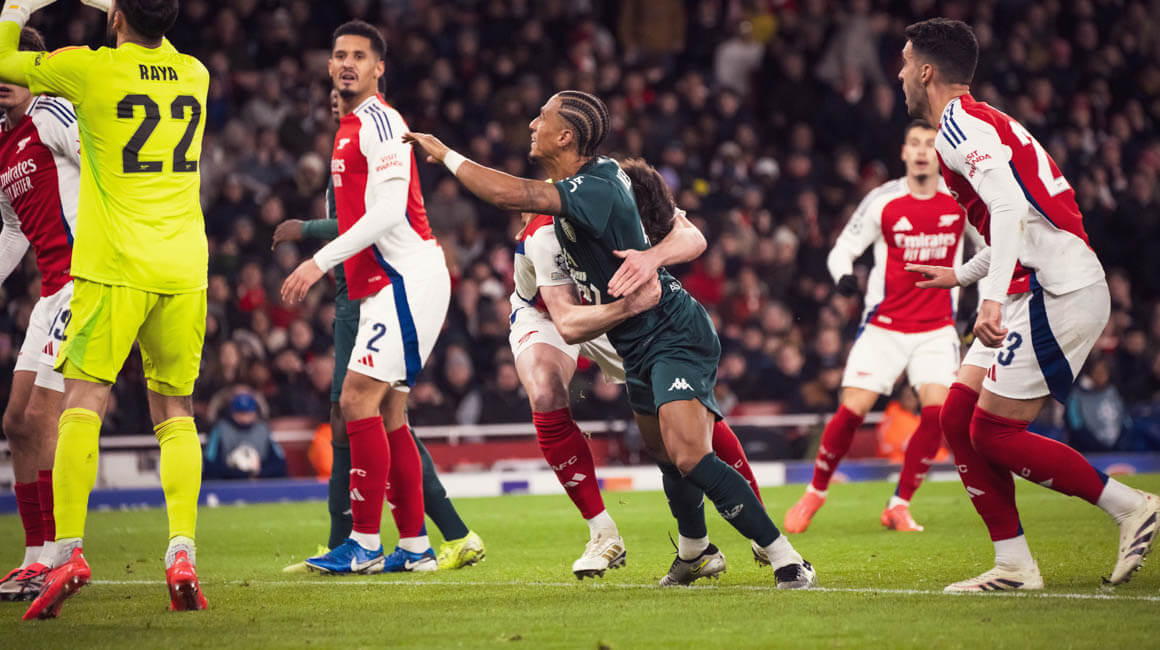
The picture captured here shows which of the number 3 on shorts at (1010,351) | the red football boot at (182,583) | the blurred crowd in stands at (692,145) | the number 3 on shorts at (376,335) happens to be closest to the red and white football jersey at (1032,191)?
the number 3 on shorts at (1010,351)

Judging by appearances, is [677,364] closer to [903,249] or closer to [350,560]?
[350,560]

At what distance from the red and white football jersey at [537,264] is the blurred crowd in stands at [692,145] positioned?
7650 millimetres

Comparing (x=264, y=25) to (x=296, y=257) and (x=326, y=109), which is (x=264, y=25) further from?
(x=296, y=257)

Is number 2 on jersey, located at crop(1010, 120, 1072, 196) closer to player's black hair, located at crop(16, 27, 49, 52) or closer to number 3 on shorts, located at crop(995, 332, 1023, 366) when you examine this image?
number 3 on shorts, located at crop(995, 332, 1023, 366)

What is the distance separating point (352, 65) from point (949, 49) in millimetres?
3228

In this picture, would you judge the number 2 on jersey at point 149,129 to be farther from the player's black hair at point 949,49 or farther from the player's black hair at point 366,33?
the player's black hair at point 949,49

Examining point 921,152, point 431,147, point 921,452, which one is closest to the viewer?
point 431,147

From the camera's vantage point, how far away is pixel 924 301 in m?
10.2

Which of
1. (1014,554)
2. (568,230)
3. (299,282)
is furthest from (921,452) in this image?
(299,282)

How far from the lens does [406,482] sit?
762 centimetres

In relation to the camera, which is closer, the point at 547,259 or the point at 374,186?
the point at 547,259

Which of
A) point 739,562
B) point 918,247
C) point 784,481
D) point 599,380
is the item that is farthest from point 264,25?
point 739,562

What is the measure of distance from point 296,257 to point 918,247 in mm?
8248

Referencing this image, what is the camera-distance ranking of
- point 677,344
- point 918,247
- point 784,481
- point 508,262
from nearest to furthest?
point 677,344, point 918,247, point 784,481, point 508,262
